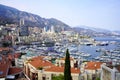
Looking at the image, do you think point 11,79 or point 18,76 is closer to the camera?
point 11,79

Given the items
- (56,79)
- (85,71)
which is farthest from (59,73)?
(85,71)

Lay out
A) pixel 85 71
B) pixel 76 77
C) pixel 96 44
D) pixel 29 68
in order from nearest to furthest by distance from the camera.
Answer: pixel 76 77 → pixel 85 71 → pixel 29 68 → pixel 96 44

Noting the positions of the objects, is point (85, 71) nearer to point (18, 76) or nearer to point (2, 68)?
point (18, 76)

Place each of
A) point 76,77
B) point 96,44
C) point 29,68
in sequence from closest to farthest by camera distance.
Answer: point 76,77, point 29,68, point 96,44

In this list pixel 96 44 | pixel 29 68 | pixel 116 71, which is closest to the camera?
pixel 116 71

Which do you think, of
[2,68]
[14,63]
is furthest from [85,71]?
[14,63]

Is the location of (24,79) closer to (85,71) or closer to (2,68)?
(2,68)

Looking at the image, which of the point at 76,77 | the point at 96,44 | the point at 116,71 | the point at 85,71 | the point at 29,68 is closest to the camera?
the point at 116,71

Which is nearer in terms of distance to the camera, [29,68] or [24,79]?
[24,79]

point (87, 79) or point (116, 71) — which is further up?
point (116, 71)
